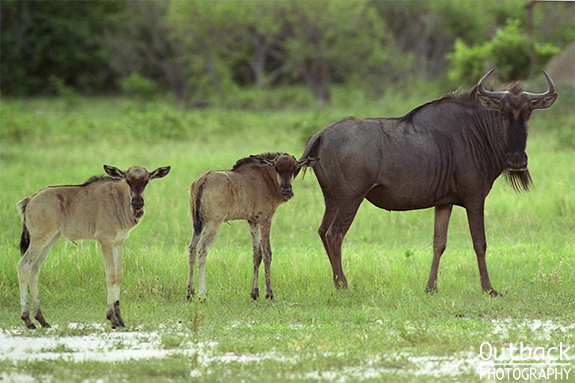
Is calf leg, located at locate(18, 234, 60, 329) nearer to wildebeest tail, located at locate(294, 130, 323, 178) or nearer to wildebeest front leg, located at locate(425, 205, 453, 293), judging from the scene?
wildebeest tail, located at locate(294, 130, 323, 178)

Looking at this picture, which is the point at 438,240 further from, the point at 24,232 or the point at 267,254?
the point at 24,232

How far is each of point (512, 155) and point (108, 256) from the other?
4.35 metres

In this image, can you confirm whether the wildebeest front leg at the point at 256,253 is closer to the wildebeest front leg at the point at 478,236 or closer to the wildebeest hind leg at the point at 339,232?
the wildebeest hind leg at the point at 339,232

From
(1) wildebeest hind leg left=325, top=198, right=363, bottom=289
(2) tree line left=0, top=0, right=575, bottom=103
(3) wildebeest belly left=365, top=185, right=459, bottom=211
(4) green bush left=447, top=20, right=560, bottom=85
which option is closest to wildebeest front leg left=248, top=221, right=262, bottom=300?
(1) wildebeest hind leg left=325, top=198, right=363, bottom=289

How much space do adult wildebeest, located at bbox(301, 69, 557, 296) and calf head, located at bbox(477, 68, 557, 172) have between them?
11 millimetres

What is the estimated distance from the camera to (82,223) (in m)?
6.90

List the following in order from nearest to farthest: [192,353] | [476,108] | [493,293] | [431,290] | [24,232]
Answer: [192,353]
[24,232]
[493,293]
[431,290]
[476,108]

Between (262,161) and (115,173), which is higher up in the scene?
(262,161)

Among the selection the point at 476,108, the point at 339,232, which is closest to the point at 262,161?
the point at 339,232

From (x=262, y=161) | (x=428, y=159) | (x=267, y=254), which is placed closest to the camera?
(x=262, y=161)

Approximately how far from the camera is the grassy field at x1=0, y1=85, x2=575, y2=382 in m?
5.60

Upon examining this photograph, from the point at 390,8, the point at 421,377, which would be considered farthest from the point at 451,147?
the point at 390,8

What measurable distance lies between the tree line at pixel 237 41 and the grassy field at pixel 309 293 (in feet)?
63.0

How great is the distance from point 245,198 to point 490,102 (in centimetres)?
292
